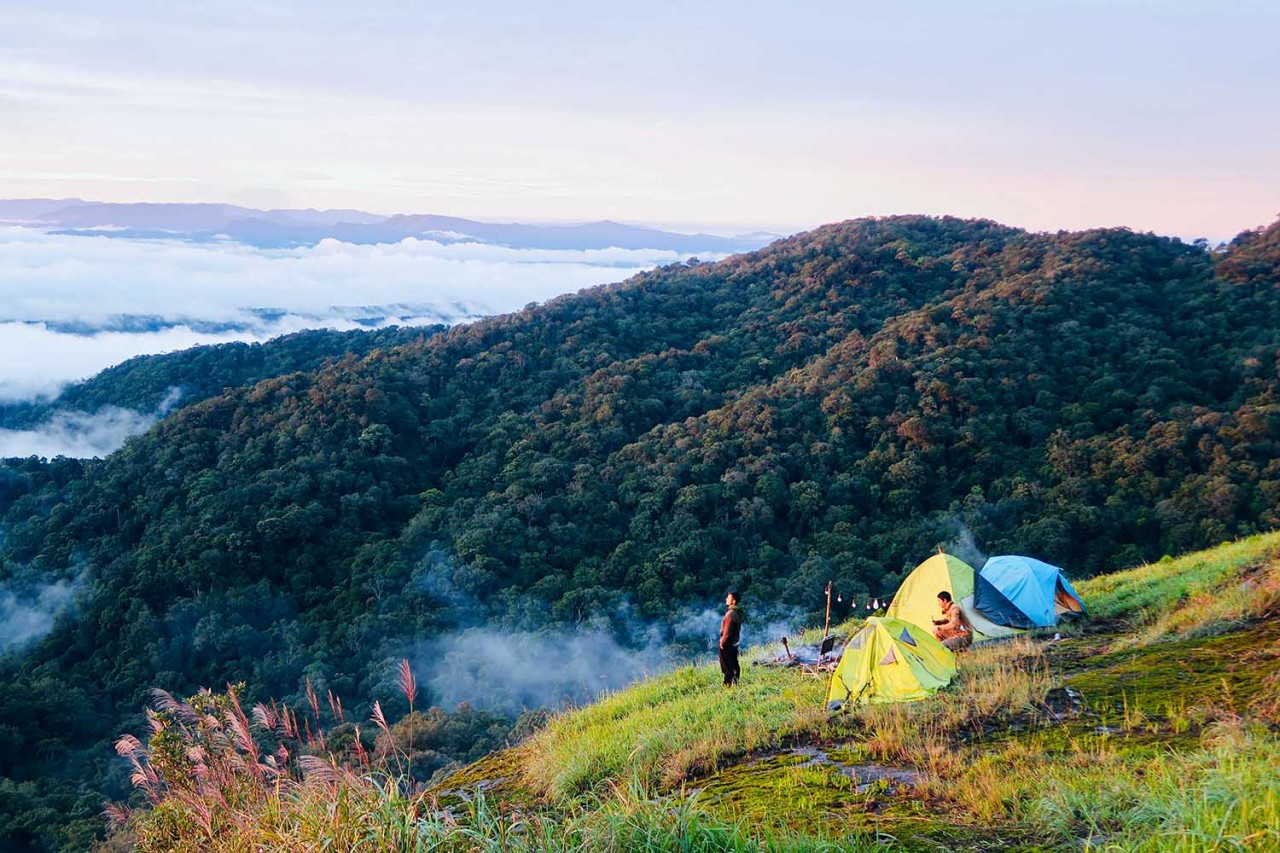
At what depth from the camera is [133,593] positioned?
93.1ft

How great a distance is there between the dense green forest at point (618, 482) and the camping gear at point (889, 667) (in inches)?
649

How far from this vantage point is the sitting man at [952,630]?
8.43 meters

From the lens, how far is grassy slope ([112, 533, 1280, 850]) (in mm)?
3152

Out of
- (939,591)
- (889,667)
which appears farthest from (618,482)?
(889,667)

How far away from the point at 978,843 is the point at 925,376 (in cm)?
3236

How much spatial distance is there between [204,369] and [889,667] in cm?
5670

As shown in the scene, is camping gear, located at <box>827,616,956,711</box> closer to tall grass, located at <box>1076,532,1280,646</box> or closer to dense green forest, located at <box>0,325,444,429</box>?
tall grass, located at <box>1076,532,1280,646</box>

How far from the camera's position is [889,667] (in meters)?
6.75

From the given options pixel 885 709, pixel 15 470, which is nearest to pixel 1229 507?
pixel 885 709

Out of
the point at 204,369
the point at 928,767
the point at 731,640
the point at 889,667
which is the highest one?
the point at 928,767

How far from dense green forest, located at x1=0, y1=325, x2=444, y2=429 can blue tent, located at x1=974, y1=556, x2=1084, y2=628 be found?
46.0m

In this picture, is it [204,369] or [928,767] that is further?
[204,369]

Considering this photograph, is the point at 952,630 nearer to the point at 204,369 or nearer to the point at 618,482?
the point at 618,482

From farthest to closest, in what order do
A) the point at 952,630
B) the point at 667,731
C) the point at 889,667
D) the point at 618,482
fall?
the point at 618,482, the point at 952,630, the point at 889,667, the point at 667,731
